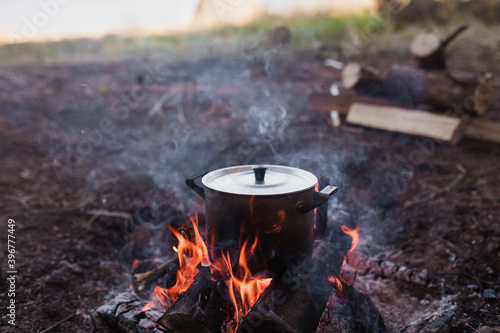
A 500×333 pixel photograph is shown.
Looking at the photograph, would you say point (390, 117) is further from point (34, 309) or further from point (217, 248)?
point (34, 309)

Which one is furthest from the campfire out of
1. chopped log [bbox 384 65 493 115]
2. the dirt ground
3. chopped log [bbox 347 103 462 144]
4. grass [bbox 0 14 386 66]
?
grass [bbox 0 14 386 66]

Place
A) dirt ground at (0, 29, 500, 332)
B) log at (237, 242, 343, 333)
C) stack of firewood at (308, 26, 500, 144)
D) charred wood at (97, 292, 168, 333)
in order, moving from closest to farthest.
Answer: log at (237, 242, 343, 333), charred wood at (97, 292, 168, 333), dirt ground at (0, 29, 500, 332), stack of firewood at (308, 26, 500, 144)

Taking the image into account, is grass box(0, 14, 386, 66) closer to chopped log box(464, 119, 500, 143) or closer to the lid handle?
chopped log box(464, 119, 500, 143)

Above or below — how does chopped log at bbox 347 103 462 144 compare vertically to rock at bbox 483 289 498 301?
above

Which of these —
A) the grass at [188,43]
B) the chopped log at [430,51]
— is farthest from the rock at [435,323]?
the grass at [188,43]

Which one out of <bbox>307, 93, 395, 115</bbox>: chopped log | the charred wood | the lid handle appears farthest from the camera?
<bbox>307, 93, 395, 115</bbox>: chopped log

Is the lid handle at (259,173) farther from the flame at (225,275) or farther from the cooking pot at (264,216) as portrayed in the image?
the flame at (225,275)

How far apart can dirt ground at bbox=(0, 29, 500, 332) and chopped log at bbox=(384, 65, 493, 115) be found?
1.78ft

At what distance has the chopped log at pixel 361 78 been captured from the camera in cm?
530

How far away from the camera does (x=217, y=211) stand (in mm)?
1814

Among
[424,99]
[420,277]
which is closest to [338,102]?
[424,99]

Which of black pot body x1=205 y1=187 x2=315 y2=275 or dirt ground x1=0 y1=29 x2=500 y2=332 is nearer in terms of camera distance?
black pot body x1=205 y1=187 x2=315 y2=275

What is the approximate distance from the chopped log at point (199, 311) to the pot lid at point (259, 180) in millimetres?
554

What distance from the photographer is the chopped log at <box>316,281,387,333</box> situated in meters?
2.00
